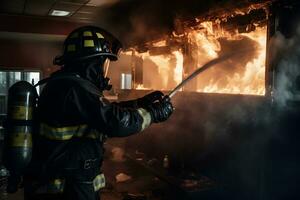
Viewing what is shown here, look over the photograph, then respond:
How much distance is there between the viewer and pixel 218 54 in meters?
4.96

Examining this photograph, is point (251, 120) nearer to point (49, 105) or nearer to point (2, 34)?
point (49, 105)

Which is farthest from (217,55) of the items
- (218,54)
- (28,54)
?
(28,54)

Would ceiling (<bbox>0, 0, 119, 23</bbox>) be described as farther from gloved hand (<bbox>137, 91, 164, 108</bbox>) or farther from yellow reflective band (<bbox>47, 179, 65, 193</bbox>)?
yellow reflective band (<bbox>47, 179, 65, 193</bbox>)

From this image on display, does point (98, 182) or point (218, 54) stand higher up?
point (218, 54)

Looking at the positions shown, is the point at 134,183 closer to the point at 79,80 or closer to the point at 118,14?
the point at 79,80

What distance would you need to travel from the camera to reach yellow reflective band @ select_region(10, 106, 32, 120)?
245cm

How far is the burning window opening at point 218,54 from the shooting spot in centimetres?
392

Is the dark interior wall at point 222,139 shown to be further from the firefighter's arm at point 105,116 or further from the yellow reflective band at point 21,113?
the yellow reflective band at point 21,113

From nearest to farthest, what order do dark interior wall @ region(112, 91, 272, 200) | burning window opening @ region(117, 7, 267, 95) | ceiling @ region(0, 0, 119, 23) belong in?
1. dark interior wall @ region(112, 91, 272, 200)
2. burning window opening @ region(117, 7, 267, 95)
3. ceiling @ region(0, 0, 119, 23)

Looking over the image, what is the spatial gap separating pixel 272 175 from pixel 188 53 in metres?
2.42

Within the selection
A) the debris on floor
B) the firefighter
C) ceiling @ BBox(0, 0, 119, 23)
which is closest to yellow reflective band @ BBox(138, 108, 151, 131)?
the firefighter

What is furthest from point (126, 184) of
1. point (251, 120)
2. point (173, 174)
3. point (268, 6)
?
point (268, 6)

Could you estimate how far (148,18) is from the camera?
6.41m

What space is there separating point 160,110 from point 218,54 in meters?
2.61
